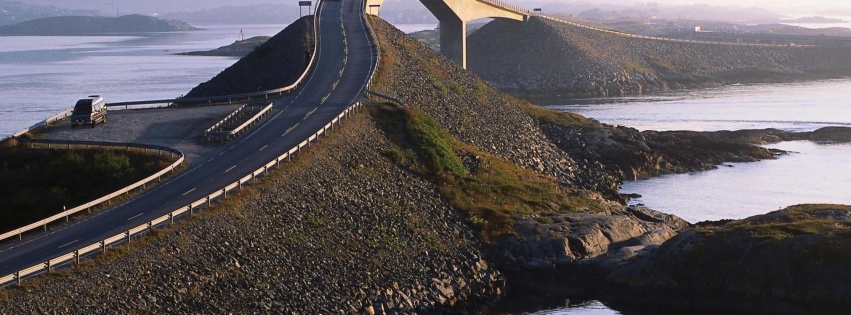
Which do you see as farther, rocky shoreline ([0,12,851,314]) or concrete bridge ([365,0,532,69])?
concrete bridge ([365,0,532,69])

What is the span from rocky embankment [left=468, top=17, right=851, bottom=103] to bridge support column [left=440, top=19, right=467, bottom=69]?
12491 millimetres

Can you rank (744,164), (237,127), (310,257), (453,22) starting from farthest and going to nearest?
1. (453,22)
2. (744,164)
3. (237,127)
4. (310,257)

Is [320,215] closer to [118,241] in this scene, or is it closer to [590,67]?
[118,241]

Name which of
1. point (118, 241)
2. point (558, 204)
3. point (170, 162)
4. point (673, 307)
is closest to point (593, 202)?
point (558, 204)

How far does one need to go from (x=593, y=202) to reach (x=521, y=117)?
879 inches

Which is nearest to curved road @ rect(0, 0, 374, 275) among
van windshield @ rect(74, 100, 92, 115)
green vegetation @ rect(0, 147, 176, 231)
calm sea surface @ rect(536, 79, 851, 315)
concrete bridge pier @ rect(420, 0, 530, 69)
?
green vegetation @ rect(0, 147, 176, 231)

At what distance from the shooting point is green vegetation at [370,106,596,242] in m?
56.0

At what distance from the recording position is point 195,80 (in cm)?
14900

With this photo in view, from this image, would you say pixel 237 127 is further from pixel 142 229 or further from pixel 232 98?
pixel 142 229

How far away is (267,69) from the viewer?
83.2m

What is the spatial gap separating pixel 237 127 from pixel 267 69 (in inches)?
948

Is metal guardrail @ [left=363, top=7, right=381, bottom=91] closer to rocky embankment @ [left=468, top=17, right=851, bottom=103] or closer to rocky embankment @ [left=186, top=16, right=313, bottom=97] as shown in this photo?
rocky embankment @ [left=186, top=16, right=313, bottom=97]

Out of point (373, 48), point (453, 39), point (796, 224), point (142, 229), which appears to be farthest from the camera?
point (453, 39)

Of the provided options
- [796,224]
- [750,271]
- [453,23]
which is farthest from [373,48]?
[750,271]
